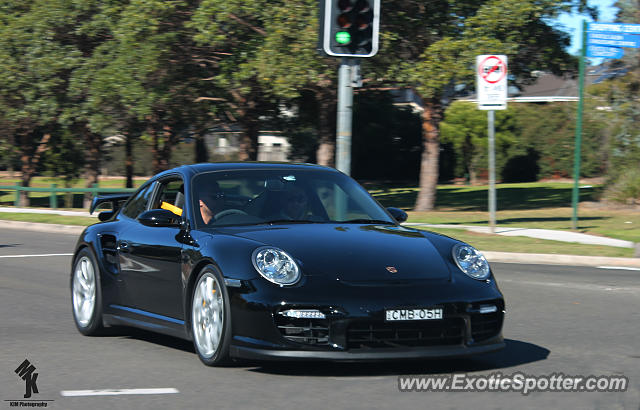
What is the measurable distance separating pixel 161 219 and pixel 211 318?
105 cm

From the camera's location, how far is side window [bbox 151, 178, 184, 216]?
26.6 feet

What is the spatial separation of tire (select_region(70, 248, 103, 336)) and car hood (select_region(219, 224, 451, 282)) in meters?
1.85

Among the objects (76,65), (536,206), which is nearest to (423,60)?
(536,206)

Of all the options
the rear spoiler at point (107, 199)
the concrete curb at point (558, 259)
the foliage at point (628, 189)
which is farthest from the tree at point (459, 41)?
the rear spoiler at point (107, 199)

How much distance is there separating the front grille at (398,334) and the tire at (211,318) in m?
0.85

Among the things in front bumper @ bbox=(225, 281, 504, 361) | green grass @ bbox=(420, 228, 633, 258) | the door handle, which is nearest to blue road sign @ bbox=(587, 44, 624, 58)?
green grass @ bbox=(420, 228, 633, 258)

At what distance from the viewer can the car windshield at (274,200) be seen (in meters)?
7.52

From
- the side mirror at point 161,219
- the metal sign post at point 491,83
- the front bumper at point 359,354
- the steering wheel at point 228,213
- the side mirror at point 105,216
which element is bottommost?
the front bumper at point 359,354

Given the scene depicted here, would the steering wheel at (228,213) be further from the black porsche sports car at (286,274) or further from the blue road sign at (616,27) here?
the blue road sign at (616,27)

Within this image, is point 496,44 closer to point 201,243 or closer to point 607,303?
point 607,303

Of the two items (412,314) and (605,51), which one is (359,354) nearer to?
(412,314)

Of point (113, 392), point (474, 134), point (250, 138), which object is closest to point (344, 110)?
point (113, 392)

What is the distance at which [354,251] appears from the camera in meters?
6.69

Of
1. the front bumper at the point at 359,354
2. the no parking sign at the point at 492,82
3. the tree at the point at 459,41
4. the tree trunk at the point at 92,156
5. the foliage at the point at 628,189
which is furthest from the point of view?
the tree trunk at the point at 92,156
